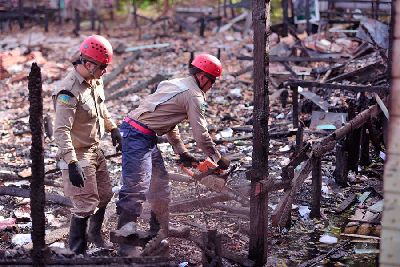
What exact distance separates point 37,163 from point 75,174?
133cm

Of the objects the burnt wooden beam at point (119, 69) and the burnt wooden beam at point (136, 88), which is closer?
the burnt wooden beam at point (136, 88)

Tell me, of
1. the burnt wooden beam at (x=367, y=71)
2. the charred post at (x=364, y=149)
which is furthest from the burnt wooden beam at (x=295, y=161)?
the burnt wooden beam at (x=367, y=71)

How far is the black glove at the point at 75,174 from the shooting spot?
5.70m

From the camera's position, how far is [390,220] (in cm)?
409

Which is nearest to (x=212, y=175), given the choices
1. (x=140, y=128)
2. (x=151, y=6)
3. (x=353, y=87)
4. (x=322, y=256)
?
(x=140, y=128)

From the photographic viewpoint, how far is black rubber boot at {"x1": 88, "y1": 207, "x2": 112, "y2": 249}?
6.57 m

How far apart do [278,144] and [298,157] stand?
137 inches

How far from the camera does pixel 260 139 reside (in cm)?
573

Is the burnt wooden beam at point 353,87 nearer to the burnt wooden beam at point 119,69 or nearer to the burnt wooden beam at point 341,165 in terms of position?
the burnt wooden beam at point 341,165

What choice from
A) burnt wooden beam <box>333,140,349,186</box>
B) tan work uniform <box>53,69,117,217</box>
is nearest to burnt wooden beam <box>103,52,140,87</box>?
burnt wooden beam <box>333,140,349,186</box>

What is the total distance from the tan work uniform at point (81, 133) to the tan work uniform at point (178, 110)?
0.45 metres

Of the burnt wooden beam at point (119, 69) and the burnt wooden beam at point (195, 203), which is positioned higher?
the burnt wooden beam at point (195, 203)

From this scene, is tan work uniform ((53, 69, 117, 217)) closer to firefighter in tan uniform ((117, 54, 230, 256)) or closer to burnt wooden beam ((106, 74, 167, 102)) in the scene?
firefighter in tan uniform ((117, 54, 230, 256))

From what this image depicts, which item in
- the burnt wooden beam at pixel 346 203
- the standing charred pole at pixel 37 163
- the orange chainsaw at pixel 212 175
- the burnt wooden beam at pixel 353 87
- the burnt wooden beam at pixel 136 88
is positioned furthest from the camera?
the burnt wooden beam at pixel 136 88
